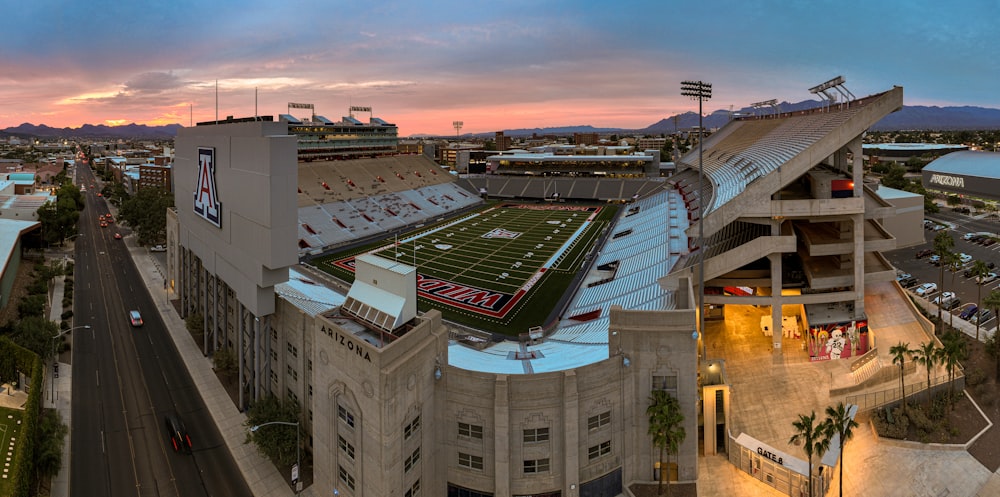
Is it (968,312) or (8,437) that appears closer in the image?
(8,437)

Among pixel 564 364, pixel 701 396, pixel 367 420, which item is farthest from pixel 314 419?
pixel 701 396

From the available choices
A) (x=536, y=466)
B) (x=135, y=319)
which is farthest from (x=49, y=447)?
(x=536, y=466)

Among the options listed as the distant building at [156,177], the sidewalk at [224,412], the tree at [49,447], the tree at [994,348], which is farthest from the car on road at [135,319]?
the distant building at [156,177]

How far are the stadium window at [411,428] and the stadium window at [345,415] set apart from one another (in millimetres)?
2732

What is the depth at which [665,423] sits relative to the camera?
24.6m

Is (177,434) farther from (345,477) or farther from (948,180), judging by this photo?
(948,180)

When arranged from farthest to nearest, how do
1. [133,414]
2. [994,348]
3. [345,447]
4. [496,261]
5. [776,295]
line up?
[496,261]
[776,295]
[994,348]
[133,414]
[345,447]

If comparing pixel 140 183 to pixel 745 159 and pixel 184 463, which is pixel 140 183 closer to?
pixel 184 463

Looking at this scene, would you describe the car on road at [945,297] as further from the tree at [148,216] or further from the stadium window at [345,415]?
the tree at [148,216]

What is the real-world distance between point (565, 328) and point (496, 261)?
3046 cm

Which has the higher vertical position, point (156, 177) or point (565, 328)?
point (156, 177)

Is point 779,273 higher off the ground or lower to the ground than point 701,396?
higher

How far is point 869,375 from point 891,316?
11.6m

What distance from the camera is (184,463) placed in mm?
30297
